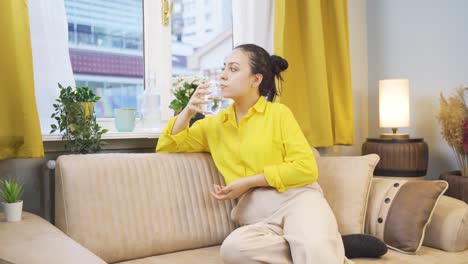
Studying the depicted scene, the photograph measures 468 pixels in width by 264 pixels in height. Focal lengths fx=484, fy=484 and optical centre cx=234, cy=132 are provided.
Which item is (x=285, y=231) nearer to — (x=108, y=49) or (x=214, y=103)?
(x=214, y=103)

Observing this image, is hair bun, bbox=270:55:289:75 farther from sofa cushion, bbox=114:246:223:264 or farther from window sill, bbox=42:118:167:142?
sofa cushion, bbox=114:246:223:264

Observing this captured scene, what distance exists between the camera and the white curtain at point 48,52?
1996mm

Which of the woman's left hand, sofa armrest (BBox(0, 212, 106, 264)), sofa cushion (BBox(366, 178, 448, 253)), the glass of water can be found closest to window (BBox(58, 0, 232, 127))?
the glass of water

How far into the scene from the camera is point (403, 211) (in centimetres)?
198

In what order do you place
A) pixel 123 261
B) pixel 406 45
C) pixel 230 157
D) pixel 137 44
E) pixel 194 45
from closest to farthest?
pixel 123 261, pixel 230 157, pixel 137 44, pixel 194 45, pixel 406 45

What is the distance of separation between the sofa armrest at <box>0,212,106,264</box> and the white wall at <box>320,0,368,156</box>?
7.20ft

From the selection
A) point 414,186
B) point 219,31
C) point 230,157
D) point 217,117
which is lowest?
point 414,186

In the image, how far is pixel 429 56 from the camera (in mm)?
2910

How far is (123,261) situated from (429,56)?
216cm

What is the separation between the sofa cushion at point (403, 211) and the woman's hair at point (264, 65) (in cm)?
65

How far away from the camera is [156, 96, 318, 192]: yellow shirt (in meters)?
1.84

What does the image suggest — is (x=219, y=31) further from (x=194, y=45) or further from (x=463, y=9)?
(x=463, y=9)

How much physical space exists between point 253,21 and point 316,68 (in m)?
0.44

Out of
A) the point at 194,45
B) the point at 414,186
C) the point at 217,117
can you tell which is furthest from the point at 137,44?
the point at 414,186
